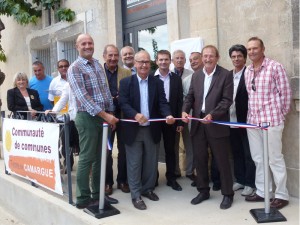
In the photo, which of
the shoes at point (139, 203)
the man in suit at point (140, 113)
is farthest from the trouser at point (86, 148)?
the shoes at point (139, 203)

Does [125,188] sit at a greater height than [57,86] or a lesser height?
lesser

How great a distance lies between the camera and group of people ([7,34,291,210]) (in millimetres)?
4172

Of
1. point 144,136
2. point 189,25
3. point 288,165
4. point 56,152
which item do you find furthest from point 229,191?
point 189,25

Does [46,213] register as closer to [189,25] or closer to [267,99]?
[267,99]

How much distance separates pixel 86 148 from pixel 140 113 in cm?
77

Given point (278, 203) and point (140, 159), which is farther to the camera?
point (140, 159)

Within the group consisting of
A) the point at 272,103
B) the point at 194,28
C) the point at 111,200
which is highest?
the point at 194,28

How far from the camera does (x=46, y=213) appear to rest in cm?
481

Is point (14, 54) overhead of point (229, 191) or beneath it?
overhead

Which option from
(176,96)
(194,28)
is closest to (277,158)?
(176,96)

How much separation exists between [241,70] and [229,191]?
151 centimetres

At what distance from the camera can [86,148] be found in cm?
419

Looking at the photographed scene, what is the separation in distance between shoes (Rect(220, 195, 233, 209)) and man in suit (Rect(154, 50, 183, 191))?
87cm

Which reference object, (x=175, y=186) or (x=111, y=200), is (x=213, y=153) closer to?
(x=175, y=186)
